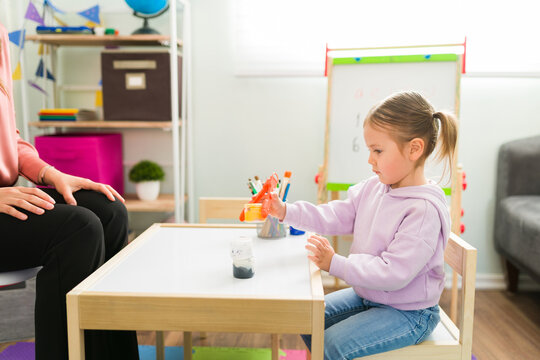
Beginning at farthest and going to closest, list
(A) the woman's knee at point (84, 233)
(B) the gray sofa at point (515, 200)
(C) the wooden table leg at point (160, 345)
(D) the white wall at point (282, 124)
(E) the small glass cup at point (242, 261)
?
(D) the white wall at point (282, 124), (B) the gray sofa at point (515, 200), (C) the wooden table leg at point (160, 345), (A) the woman's knee at point (84, 233), (E) the small glass cup at point (242, 261)

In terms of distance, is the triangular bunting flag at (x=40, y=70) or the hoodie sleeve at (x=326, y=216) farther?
the triangular bunting flag at (x=40, y=70)

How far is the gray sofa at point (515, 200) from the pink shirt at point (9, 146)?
1.95 meters

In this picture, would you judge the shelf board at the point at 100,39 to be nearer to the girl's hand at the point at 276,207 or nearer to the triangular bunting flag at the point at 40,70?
the triangular bunting flag at the point at 40,70

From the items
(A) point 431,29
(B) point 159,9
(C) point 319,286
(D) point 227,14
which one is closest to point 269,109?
(D) point 227,14

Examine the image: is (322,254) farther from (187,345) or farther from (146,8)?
(146,8)

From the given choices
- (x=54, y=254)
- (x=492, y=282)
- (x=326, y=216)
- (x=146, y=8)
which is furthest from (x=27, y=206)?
(x=492, y=282)

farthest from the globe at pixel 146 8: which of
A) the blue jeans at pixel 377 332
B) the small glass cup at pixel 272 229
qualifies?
the blue jeans at pixel 377 332

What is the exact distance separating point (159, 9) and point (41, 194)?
4.42ft

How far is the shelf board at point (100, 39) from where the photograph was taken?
2170 mm

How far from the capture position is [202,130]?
2516mm

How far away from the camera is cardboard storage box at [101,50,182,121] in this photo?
2184 mm

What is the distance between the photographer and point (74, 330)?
2.88 feet

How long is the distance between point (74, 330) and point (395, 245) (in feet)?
2.18

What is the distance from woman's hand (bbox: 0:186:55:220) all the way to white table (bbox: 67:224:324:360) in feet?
0.76
